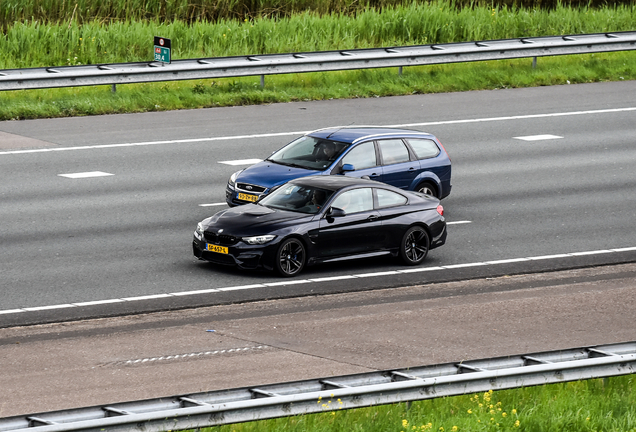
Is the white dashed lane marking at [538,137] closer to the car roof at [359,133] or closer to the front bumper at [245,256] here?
the car roof at [359,133]

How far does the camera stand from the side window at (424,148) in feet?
67.4

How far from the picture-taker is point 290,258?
16781mm

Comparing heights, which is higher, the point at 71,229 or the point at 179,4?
the point at 179,4

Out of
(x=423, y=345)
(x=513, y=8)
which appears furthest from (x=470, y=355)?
(x=513, y=8)

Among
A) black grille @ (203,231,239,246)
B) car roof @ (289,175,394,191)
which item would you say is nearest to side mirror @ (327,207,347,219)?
car roof @ (289,175,394,191)

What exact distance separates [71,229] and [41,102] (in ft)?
30.3

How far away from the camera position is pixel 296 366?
41.7 ft

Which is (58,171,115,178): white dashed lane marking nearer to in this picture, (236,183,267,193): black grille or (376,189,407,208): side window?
(236,183,267,193): black grille

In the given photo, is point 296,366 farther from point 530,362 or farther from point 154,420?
point 154,420

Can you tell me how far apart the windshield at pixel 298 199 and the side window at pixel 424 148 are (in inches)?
136

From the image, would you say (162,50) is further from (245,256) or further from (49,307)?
(49,307)

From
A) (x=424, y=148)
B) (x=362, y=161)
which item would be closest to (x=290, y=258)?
(x=362, y=161)

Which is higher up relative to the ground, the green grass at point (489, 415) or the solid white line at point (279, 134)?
the solid white line at point (279, 134)

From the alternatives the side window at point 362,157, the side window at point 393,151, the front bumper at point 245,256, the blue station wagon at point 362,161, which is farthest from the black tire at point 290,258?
the side window at point 393,151
